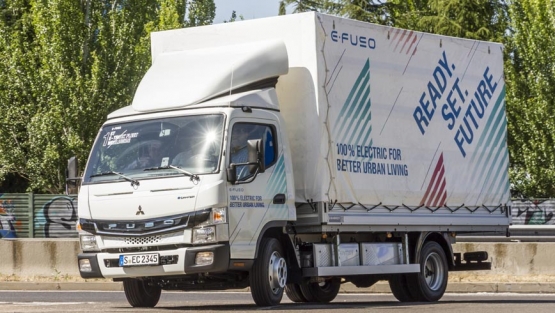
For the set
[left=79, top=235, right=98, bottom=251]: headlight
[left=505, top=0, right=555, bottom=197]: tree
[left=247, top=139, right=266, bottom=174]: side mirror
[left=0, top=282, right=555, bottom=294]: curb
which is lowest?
[left=0, top=282, right=555, bottom=294]: curb

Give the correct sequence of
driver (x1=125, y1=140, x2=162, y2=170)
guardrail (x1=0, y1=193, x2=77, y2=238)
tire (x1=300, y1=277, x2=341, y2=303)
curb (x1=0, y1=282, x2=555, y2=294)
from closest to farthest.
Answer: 1. driver (x1=125, y1=140, x2=162, y2=170)
2. tire (x1=300, y1=277, x2=341, y2=303)
3. curb (x1=0, y1=282, x2=555, y2=294)
4. guardrail (x1=0, y1=193, x2=77, y2=238)

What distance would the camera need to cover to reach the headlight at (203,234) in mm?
13703

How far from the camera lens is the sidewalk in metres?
20.6

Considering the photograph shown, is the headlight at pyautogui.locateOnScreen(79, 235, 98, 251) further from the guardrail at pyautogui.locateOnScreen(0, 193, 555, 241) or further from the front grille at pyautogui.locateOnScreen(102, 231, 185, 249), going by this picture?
the guardrail at pyautogui.locateOnScreen(0, 193, 555, 241)

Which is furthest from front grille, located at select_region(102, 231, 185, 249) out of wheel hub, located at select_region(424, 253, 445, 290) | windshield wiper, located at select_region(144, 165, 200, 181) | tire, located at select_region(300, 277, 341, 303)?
wheel hub, located at select_region(424, 253, 445, 290)

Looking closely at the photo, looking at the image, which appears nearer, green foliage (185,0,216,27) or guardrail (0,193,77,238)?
guardrail (0,193,77,238)

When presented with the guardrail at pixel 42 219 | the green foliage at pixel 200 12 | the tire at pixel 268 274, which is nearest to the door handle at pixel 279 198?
the tire at pixel 268 274

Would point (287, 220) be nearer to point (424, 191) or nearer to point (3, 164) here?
point (424, 191)

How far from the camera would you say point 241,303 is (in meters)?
16.8

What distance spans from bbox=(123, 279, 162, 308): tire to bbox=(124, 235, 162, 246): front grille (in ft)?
Answer: 4.43

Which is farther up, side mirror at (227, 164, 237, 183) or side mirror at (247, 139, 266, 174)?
side mirror at (247, 139, 266, 174)

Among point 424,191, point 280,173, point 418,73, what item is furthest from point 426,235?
point 280,173

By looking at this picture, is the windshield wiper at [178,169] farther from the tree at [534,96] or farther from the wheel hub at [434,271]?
the tree at [534,96]

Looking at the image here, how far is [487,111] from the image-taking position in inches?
741
